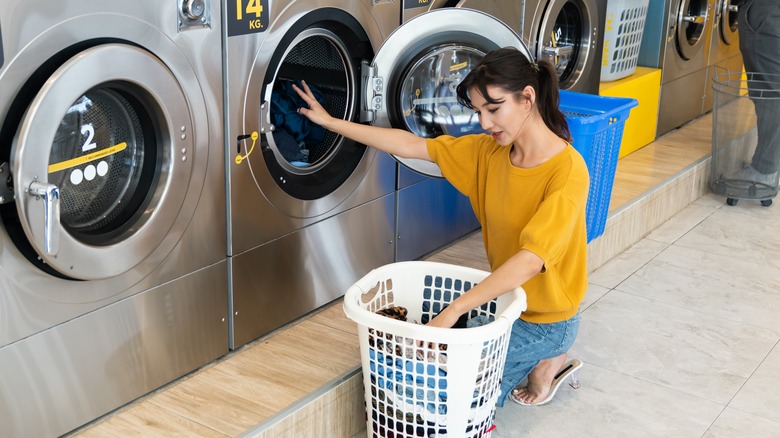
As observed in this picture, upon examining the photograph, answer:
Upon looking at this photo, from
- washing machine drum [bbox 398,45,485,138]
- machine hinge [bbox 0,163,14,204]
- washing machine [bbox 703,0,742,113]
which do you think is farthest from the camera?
washing machine [bbox 703,0,742,113]

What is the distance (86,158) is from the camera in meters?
1.89

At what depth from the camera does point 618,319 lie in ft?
9.84

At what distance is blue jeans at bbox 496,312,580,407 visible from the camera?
7.91 feet

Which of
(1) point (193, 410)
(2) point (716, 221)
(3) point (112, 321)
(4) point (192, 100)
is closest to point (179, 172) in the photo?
(4) point (192, 100)

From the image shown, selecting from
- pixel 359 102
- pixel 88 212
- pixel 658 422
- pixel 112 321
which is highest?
pixel 359 102

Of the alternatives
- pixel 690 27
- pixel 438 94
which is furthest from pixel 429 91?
pixel 690 27

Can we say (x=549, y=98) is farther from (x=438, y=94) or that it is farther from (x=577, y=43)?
(x=577, y=43)

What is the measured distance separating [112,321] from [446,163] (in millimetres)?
967

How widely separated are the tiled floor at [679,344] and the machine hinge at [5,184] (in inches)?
53.2

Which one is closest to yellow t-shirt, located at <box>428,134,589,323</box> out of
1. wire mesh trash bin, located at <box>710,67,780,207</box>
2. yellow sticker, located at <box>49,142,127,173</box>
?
yellow sticker, located at <box>49,142,127,173</box>

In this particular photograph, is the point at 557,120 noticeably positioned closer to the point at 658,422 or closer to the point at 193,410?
the point at 658,422

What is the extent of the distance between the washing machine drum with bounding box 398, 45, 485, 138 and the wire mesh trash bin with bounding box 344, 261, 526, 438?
2.19 feet

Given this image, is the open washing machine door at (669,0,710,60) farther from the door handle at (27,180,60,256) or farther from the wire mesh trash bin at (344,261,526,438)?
the door handle at (27,180,60,256)

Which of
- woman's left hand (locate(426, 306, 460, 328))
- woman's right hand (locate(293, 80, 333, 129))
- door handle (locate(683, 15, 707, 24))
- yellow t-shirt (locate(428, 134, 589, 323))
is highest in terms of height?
door handle (locate(683, 15, 707, 24))
